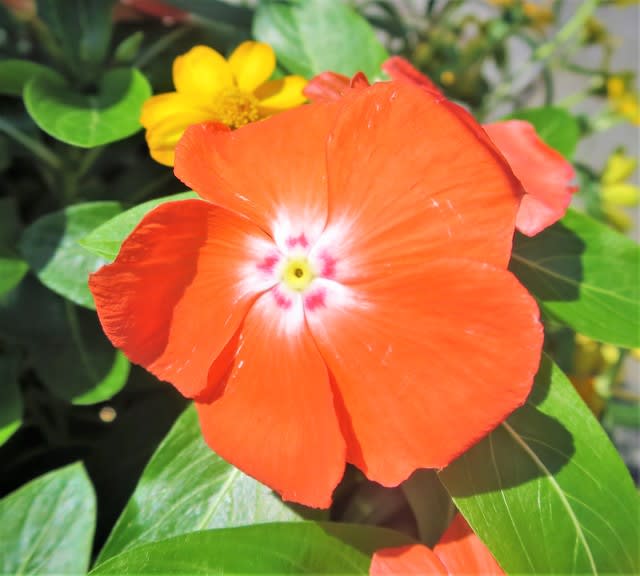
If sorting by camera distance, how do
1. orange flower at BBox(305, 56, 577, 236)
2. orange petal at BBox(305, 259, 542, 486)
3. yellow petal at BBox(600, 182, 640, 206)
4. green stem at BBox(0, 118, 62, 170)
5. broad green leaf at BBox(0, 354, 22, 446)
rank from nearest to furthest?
orange petal at BBox(305, 259, 542, 486), orange flower at BBox(305, 56, 577, 236), broad green leaf at BBox(0, 354, 22, 446), green stem at BBox(0, 118, 62, 170), yellow petal at BBox(600, 182, 640, 206)

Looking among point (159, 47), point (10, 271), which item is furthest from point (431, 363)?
point (159, 47)

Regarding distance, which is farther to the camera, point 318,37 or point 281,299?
point 318,37

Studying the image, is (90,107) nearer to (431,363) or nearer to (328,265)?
(328,265)

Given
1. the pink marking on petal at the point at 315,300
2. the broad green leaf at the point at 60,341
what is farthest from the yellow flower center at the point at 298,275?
the broad green leaf at the point at 60,341

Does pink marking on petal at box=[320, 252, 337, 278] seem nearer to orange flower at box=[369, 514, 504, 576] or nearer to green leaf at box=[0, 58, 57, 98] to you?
orange flower at box=[369, 514, 504, 576]

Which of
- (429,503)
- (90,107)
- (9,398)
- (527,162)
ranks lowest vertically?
(9,398)

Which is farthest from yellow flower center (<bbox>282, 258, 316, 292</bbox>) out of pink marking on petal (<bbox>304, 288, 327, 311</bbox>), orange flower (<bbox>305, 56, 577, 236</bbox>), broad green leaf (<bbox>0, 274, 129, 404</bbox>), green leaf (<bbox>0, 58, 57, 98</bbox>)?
green leaf (<bbox>0, 58, 57, 98</bbox>)

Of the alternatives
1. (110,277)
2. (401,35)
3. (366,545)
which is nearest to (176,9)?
(401,35)
